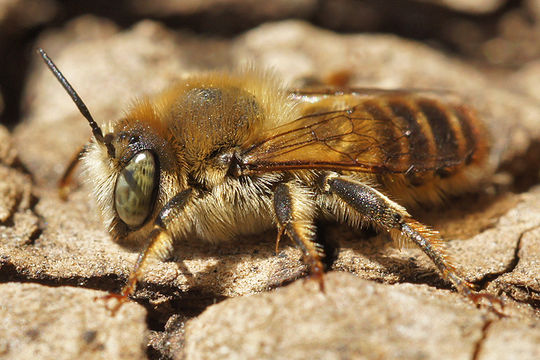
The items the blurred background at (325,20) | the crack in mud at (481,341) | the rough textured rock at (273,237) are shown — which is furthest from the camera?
the blurred background at (325,20)

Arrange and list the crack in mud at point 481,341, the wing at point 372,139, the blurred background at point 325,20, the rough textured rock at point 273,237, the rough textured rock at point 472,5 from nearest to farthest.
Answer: the crack in mud at point 481,341
the rough textured rock at point 273,237
the wing at point 372,139
the blurred background at point 325,20
the rough textured rock at point 472,5

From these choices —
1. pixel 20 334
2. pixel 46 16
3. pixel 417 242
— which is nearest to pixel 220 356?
pixel 20 334

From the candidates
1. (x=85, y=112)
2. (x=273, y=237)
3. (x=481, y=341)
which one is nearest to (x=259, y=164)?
(x=273, y=237)

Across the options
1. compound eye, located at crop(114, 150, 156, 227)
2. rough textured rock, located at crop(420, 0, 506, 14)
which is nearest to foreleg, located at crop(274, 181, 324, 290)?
compound eye, located at crop(114, 150, 156, 227)

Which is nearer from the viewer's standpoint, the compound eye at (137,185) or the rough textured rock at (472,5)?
the compound eye at (137,185)

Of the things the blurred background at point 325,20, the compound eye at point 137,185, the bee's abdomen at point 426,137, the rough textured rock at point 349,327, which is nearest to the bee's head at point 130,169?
the compound eye at point 137,185

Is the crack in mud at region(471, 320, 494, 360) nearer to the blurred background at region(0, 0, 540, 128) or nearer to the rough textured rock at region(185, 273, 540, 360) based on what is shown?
the rough textured rock at region(185, 273, 540, 360)

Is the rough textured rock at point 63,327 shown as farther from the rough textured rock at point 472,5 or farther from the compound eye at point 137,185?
the rough textured rock at point 472,5

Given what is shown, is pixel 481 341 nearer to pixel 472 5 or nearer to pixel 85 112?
pixel 85 112
